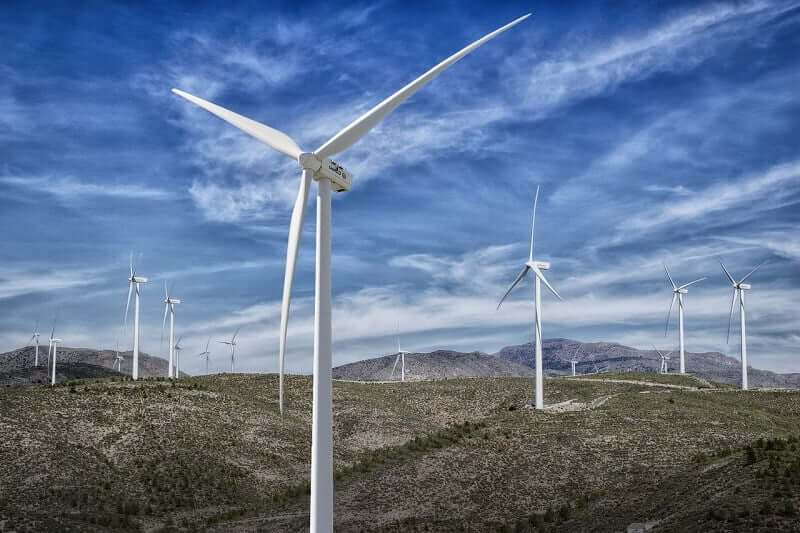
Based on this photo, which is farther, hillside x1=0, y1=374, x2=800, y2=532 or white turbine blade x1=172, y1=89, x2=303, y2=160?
hillside x1=0, y1=374, x2=800, y2=532

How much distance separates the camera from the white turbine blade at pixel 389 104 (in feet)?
94.9

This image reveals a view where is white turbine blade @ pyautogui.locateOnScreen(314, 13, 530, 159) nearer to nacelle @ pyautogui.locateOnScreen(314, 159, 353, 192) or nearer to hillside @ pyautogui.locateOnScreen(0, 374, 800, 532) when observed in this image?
nacelle @ pyautogui.locateOnScreen(314, 159, 353, 192)

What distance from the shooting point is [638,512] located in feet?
127

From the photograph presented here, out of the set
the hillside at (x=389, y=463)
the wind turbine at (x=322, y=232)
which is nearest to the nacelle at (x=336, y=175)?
the wind turbine at (x=322, y=232)

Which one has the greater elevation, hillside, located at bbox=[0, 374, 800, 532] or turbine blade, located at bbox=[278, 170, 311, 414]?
turbine blade, located at bbox=[278, 170, 311, 414]

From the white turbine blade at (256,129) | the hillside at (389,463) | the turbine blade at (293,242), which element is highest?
the white turbine blade at (256,129)

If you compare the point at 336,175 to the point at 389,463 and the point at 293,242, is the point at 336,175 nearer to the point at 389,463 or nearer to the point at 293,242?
the point at 293,242

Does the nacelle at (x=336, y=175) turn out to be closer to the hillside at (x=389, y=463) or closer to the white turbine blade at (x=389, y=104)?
the white turbine blade at (x=389, y=104)

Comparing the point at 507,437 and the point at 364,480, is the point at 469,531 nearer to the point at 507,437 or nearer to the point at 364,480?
the point at 364,480

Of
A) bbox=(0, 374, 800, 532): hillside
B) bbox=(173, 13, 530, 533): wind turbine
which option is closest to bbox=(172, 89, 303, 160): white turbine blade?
bbox=(173, 13, 530, 533): wind turbine

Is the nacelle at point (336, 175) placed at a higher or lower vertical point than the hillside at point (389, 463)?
higher

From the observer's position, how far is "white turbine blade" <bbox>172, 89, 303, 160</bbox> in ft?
95.3

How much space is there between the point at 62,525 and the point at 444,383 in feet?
247

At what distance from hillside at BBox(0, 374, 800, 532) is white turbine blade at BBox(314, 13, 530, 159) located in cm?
2193
